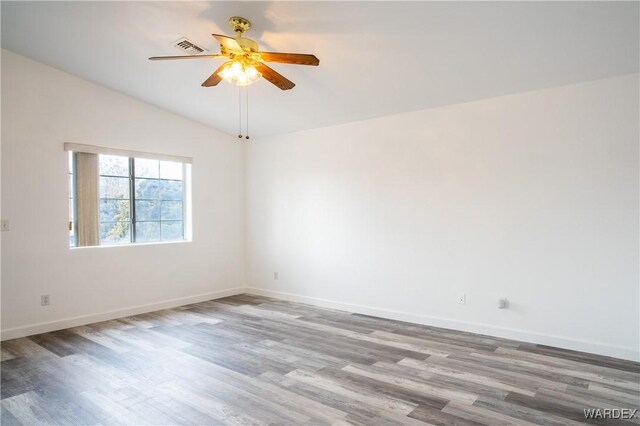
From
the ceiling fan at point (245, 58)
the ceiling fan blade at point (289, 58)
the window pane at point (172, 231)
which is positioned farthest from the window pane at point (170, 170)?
the ceiling fan blade at point (289, 58)

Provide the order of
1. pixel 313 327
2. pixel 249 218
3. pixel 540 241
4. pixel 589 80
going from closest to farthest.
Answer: pixel 589 80, pixel 540 241, pixel 313 327, pixel 249 218

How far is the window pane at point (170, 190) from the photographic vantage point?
5.38 m

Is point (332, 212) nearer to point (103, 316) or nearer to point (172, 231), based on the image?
point (172, 231)

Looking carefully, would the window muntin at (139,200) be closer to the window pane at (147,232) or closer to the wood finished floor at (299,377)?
the window pane at (147,232)

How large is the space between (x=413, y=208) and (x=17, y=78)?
14.6ft

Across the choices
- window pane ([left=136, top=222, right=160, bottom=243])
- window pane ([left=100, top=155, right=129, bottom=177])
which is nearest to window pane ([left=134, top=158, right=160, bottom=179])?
window pane ([left=100, top=155, right=129, bottom=177])

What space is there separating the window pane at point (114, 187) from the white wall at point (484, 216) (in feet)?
7.08

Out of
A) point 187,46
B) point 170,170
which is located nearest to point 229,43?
point 187,46

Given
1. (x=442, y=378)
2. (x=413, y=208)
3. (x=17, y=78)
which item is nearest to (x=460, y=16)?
(x=413, y=208)

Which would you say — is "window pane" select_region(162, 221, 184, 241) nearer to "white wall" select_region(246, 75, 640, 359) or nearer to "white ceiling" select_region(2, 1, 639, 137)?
"white wall" select_region(246, 75, 640, 359)

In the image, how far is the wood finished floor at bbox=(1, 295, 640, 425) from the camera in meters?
2.46

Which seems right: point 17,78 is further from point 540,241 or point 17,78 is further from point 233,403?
point 540,241

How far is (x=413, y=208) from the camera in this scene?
4527 millimetres

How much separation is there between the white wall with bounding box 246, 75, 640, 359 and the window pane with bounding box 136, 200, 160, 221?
5.91 ft
